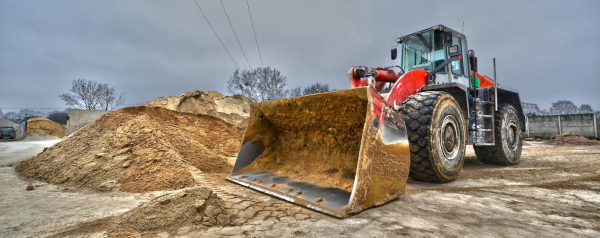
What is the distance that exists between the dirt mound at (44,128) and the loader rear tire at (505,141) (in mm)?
27568

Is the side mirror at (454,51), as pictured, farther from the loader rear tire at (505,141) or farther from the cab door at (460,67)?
the loader rear tire at (505,141)

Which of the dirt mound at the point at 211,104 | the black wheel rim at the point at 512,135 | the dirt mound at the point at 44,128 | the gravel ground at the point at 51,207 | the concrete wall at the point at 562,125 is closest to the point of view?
the gravel ground at the point at 51,207

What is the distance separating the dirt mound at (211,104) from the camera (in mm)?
6246

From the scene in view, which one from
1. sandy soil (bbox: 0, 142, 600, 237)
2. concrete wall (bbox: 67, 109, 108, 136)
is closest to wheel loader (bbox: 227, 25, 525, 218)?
sandy soil (bbox: 0, 142, 600, 237)

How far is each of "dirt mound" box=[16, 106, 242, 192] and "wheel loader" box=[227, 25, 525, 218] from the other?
3.11 ft

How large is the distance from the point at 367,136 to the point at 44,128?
91.1 feet

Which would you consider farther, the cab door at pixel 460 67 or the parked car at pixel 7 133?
the parked car at pixel 7 133

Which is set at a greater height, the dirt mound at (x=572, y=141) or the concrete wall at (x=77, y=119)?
the concrete wall at (x=77, y=119)

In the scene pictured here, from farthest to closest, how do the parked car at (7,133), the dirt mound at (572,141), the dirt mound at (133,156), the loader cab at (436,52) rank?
the parked car at (7,133)
the dirt mound at (572,141)
the loader cab at (436,52)
the dirt mound at (133,156)

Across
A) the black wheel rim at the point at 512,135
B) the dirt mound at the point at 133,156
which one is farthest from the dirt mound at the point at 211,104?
the black wheel rim at the point at 512,135

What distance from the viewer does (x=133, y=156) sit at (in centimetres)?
392

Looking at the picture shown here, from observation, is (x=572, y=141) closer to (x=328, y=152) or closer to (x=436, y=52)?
(x=436, y=52)

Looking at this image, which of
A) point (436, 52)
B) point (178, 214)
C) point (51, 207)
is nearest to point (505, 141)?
point (436, 52)

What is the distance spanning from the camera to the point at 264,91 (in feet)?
92.3
